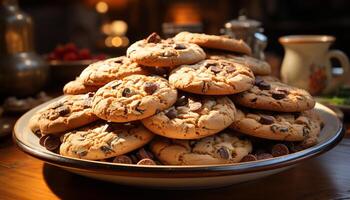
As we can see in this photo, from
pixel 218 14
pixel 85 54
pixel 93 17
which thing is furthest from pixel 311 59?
pixel 93 17

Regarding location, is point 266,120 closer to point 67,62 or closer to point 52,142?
point 52,142

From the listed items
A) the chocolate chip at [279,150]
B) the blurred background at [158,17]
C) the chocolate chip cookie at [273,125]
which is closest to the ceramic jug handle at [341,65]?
the chocolate chip cookie at [273,125]

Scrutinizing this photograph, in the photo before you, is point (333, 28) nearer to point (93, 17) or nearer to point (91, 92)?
point (93, 17)

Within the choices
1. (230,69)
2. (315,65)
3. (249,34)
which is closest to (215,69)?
(230,69)

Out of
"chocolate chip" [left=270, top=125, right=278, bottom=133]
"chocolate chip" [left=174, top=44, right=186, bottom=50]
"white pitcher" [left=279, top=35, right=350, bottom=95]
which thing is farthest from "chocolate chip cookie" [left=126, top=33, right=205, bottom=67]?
"white pitcher" [left=279, top=35, right=350, bottom=95]

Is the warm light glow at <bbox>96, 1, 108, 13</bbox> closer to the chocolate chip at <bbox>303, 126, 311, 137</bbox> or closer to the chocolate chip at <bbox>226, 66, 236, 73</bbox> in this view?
the chocolate chip at <bbox>226, 66, 236, 73</bbox>
